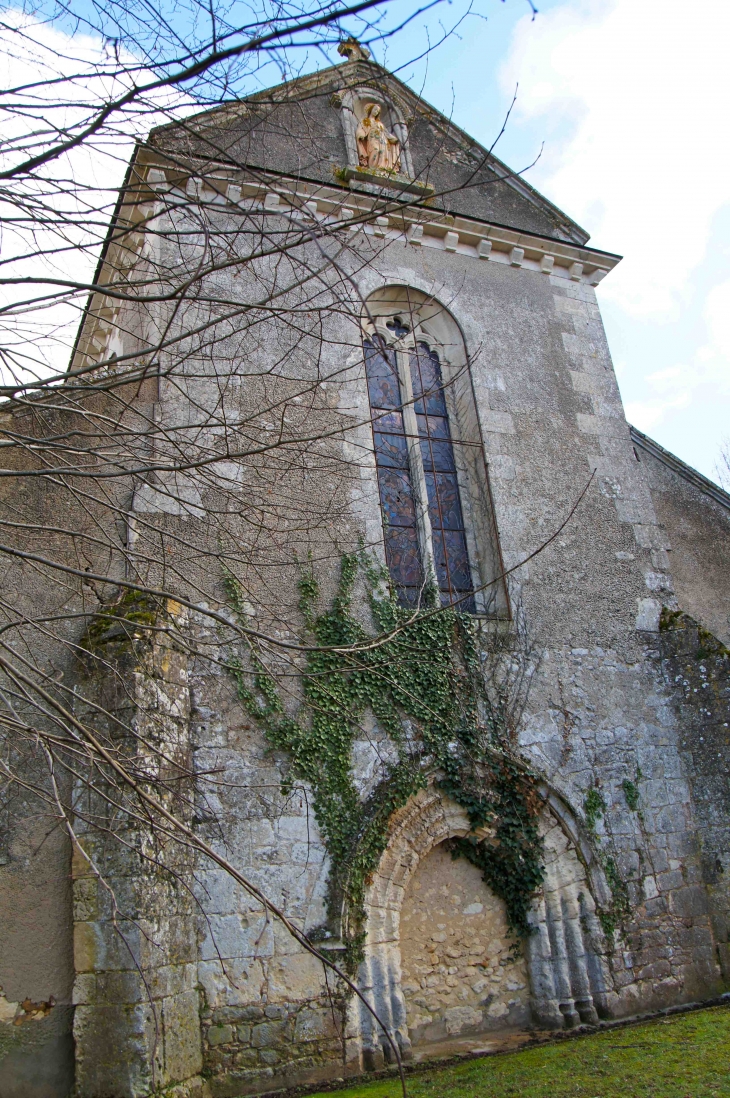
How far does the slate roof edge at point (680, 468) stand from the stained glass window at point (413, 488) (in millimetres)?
2307

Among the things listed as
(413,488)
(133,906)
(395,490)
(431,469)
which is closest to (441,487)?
(431,469)

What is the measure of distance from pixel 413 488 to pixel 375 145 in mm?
3852

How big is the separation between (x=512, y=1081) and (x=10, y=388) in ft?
16.3

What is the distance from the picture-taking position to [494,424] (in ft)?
27.4

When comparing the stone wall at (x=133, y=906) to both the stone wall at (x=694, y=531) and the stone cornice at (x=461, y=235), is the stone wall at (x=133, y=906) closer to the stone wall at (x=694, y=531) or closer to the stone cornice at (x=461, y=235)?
the stone cornice at (x=461, y=235)

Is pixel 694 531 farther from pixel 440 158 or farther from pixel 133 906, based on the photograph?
pixel 133 906

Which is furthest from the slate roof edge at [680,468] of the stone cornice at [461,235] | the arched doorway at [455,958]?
the arched doorway at [455,958]

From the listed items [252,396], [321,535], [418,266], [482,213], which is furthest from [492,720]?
[482,213]

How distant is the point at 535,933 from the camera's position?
6.85m

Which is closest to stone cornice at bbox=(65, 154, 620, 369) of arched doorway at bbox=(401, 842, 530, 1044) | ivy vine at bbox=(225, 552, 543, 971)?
ivy vine at bbox=(225, 552, 543, 971)

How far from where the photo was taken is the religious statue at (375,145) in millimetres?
8992

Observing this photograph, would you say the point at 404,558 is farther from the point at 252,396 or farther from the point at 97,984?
the point at 97,984

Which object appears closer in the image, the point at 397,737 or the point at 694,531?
the point at 397,737

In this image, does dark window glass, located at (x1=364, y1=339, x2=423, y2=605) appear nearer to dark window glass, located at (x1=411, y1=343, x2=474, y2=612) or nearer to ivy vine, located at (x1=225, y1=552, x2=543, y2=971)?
dark window glass, located at (x1=411, y1=343, x2=474, y2=612)
